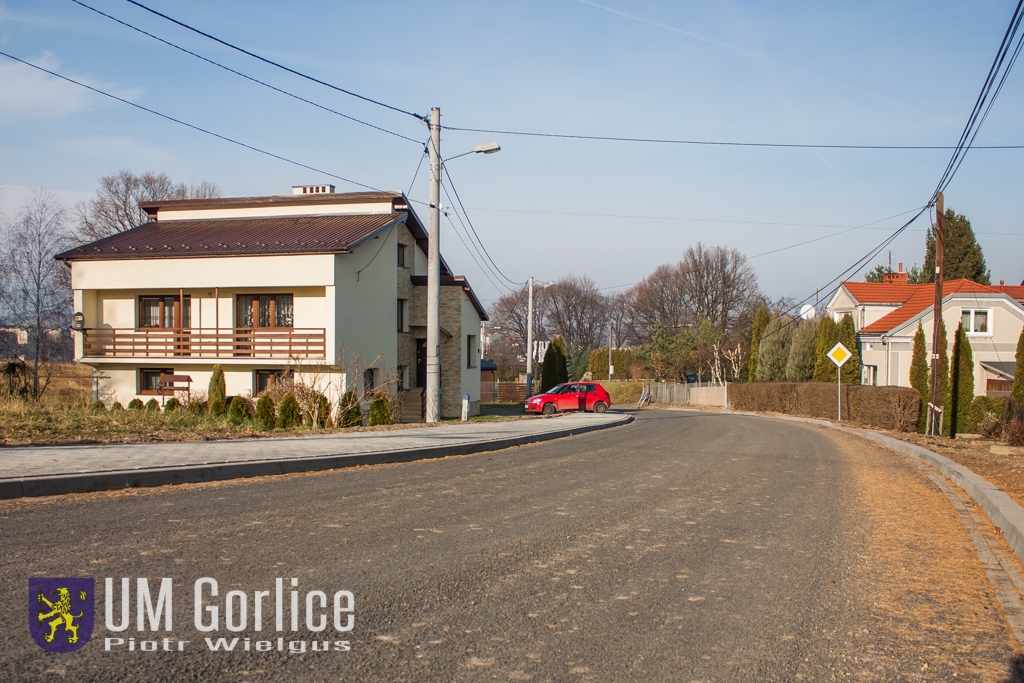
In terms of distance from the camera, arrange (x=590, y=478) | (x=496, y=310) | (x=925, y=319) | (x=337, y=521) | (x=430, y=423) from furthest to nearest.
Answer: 1. (x=496, y=310)
2. (x=925, y=319)
3. (x=430, y=423)
4. (x=590, y=478)
5. (x=337, y=521)

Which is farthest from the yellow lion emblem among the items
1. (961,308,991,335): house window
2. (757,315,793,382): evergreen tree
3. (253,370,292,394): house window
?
(757,315,793,382): evergreen tree

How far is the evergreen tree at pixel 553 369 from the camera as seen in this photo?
164ft

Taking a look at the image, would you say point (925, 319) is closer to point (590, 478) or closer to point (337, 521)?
point (590, 478)

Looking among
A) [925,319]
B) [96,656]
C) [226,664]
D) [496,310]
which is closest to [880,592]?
[226,664]

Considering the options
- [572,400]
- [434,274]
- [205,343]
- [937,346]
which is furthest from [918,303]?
[205,343]

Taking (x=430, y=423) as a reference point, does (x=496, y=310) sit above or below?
above

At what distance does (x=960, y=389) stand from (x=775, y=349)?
20.2m

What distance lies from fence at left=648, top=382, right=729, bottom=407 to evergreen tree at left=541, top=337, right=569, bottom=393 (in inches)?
433

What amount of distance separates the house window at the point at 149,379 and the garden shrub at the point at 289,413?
933cm

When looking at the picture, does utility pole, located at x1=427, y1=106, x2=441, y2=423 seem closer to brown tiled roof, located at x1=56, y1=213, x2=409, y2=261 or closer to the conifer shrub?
the conifer shrub

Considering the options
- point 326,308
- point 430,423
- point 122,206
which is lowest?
point 430,423

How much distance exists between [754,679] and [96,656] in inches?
134

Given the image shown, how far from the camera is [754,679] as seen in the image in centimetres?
392

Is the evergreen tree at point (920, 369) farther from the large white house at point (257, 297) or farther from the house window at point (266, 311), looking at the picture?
the house window at point (266, 311)
